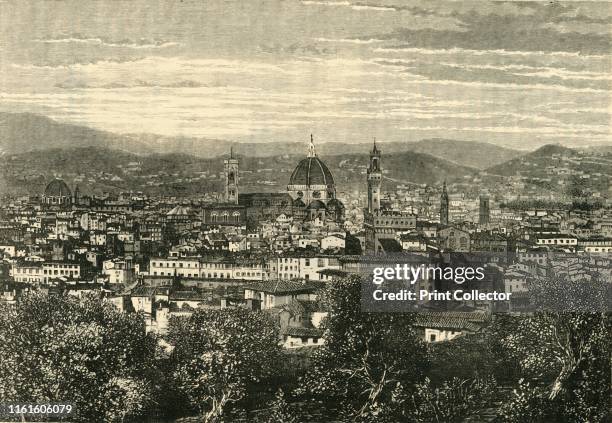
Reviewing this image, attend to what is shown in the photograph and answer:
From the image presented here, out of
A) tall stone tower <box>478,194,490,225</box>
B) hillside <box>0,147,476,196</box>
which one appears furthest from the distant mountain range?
tall stone tower <box>478,194,490,225</box>

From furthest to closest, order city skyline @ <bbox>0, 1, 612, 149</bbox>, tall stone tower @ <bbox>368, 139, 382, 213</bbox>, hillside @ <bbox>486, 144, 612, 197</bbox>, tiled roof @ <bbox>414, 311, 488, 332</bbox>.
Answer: hillside @ <bbox>486, 144, 612, 197</bbox> < tall stone tower @ <bbox>368, 139, 382, 213</bbox> < tiled roof @ <bbox>414, 311, 488, 332</bbox> < city skyline @ <bbox>0, 1, 612, 149</bbox>

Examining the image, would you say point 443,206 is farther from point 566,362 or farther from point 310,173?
point 566,362

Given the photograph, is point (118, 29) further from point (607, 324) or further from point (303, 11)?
point (607, 324)

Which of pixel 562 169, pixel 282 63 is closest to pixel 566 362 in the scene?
pixel 562 169

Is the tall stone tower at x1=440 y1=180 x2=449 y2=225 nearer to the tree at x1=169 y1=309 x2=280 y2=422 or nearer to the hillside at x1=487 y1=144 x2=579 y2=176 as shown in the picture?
the hillside at x1=487 y1=144 x2=579 y2=176

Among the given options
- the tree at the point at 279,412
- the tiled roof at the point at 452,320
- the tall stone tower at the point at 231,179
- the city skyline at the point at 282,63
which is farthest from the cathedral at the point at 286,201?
the tree at the point at 279,412

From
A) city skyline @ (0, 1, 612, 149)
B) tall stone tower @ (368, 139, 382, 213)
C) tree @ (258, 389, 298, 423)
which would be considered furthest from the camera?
tall stone tower @ (368, 139, 382, 213)
